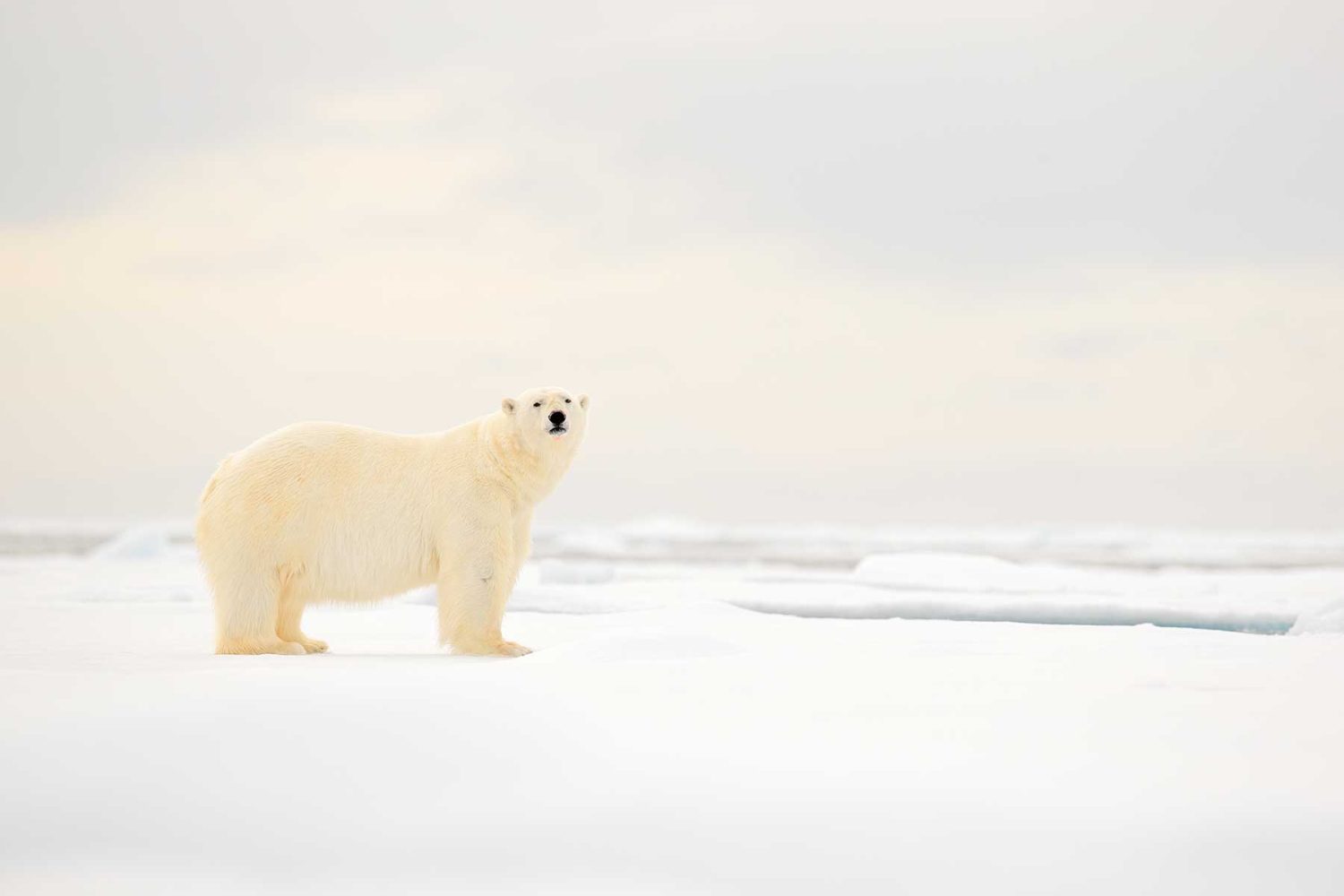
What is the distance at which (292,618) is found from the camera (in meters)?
5.18

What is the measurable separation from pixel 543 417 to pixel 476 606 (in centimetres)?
87

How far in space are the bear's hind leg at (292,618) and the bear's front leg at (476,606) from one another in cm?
Result: 63

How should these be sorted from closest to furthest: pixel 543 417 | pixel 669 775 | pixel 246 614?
pixel 669 775 < pixel 246 614 < pixel 543 417

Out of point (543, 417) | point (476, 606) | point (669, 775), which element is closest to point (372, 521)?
point (476, 606)

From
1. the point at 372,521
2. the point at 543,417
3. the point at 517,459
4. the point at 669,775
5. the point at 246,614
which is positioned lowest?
the point at 669,775

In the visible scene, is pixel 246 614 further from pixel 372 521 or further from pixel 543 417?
pixel 543 417

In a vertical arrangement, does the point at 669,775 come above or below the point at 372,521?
below

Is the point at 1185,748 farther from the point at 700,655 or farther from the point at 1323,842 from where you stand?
the point at 700,655

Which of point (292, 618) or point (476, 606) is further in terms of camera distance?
point (292, 618)

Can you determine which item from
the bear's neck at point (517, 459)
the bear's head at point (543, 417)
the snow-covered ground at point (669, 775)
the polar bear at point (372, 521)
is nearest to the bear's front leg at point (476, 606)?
the polar bear at point (372, 521)

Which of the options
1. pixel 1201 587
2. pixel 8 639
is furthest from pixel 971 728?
pixel 1201 587

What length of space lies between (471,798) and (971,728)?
1293 millimetres

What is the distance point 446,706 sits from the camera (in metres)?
3.01

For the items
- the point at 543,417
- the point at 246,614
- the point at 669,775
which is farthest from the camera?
the point at 543,417
